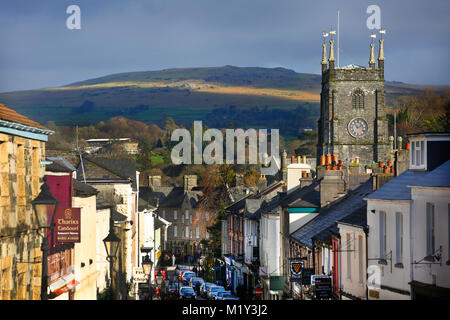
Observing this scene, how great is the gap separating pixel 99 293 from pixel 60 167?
32.7 feet

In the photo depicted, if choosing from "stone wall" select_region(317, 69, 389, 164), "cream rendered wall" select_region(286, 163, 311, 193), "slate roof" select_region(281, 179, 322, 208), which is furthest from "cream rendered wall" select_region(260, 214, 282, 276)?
"stone wall" select_region(317, 69, 389, 164)

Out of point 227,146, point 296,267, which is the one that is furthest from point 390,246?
point 227,146

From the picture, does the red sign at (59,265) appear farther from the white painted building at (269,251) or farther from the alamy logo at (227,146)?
the alamy logo at (227,146)

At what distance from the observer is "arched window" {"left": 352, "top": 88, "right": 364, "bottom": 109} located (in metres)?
138

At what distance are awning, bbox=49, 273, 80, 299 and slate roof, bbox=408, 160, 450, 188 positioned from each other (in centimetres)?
1269

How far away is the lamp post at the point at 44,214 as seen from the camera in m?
20.6

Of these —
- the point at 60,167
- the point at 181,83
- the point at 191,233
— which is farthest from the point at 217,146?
the point at 60,167

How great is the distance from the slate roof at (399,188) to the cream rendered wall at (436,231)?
1.08m

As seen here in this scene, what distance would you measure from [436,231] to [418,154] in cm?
426

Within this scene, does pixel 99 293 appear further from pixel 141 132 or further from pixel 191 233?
pixel 191 233

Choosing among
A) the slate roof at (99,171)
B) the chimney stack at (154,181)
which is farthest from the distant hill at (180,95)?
the chimney stack at (154,181)

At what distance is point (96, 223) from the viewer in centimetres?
4188

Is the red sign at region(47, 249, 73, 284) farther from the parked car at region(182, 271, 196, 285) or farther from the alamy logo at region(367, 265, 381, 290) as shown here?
the parked car at region(182, 271, 196, 285)

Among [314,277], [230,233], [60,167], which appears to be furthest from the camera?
[230,233]
